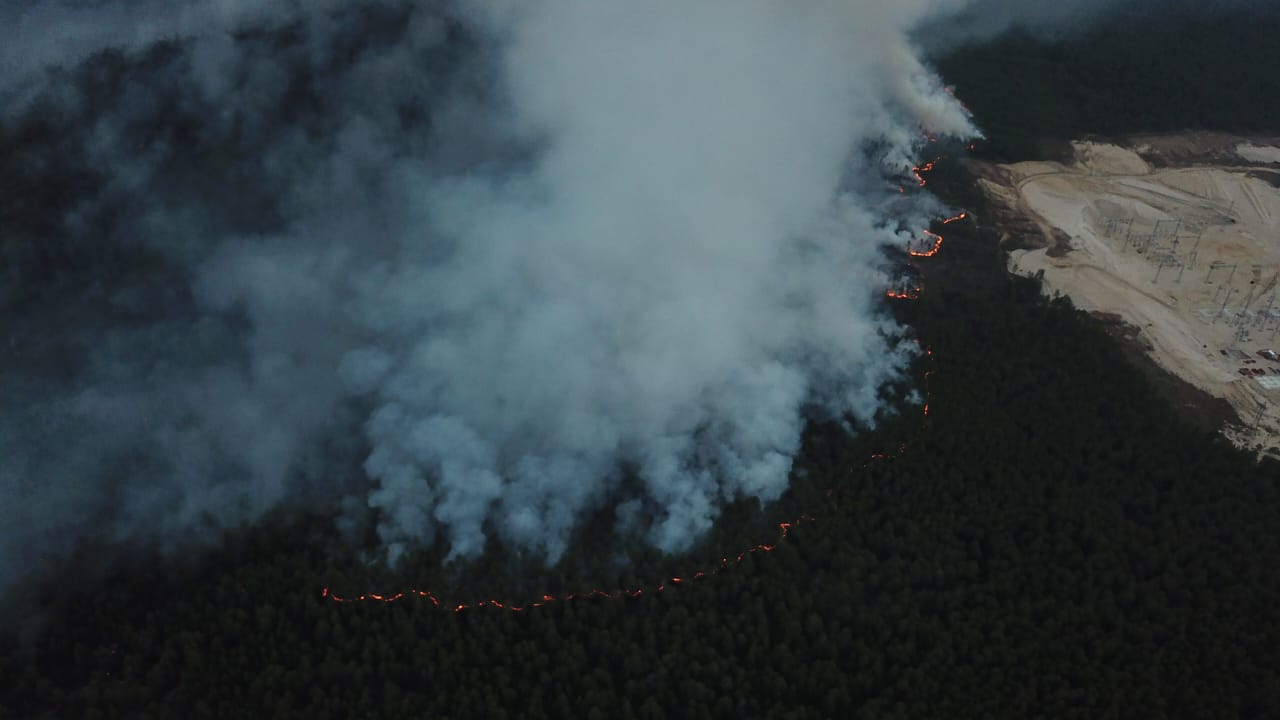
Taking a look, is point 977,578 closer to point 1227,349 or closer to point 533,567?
point 533,567

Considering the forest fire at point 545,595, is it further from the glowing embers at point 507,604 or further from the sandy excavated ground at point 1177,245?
the sandy excavated ground at point 1177,245

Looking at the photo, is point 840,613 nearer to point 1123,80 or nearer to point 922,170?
point 922,170

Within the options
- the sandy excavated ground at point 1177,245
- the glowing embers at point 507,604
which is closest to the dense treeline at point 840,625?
the glowing embers at point 507,604

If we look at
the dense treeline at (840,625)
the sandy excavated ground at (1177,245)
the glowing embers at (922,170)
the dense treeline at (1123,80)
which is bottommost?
the dense treeline at (840,625)

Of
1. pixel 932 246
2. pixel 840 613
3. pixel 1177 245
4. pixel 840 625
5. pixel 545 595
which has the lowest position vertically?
pixel 840 625

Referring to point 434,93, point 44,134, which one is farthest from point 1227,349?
point 44,134

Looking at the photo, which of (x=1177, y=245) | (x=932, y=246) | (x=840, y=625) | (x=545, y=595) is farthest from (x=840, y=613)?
(x=1177, y=245)
